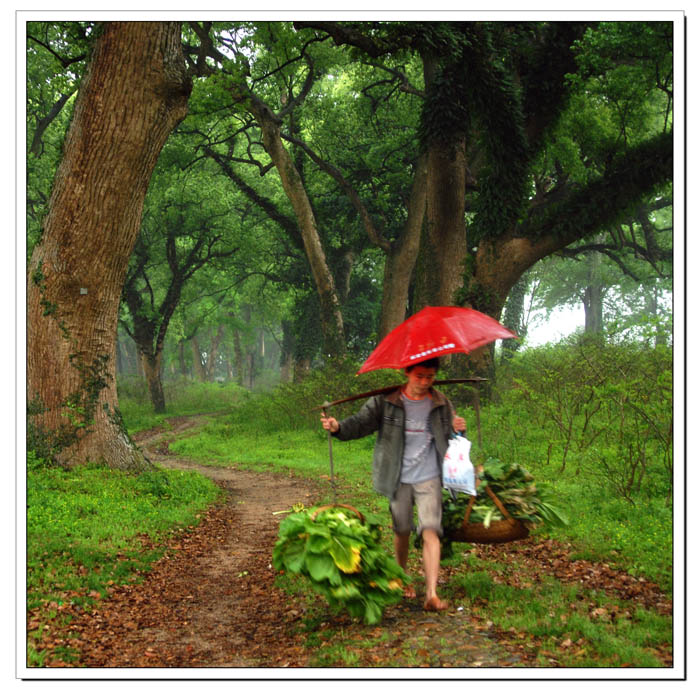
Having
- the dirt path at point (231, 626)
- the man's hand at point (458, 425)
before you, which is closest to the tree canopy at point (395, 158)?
the dirt path at point (231, 626)

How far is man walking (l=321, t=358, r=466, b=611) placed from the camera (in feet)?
16.3

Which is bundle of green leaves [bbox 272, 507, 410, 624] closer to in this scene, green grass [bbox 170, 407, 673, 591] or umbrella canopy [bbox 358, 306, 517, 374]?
umbrella canopy [bbox 358, 306, 517, 374]

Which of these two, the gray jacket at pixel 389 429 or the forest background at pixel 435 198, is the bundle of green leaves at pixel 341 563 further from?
the forest background at pixel 435 198

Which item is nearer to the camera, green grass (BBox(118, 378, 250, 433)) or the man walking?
the man walking

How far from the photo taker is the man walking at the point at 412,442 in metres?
4.95

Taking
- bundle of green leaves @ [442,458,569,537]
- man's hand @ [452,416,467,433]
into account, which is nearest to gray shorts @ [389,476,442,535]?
bundle of green leaves @ [442,458,569,537]

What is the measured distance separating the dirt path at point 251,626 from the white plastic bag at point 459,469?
0.96 meters

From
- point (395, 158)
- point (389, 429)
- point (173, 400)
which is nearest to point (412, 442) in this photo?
point (389, 429)

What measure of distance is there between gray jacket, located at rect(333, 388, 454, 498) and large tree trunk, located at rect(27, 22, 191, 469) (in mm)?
5453

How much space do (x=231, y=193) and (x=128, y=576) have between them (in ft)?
79.1

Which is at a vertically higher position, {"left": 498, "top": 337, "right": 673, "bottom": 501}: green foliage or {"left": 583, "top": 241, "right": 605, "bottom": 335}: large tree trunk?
{"left": 583, "top": 241, "right": 605, "bottom": 335}: large tree trunk

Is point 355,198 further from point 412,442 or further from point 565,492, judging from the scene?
point 412,442

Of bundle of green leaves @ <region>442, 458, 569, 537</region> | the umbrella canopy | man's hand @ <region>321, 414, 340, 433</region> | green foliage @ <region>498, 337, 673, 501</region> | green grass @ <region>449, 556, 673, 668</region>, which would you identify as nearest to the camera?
green grass @ <region>449, 556, 673, 668</region>

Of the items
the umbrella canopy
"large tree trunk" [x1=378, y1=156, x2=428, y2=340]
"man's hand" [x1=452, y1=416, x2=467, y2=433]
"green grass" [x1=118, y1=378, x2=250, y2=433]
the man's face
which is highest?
"large tree trunk" [x1=378, y1=156, x2=428, y2=340]
